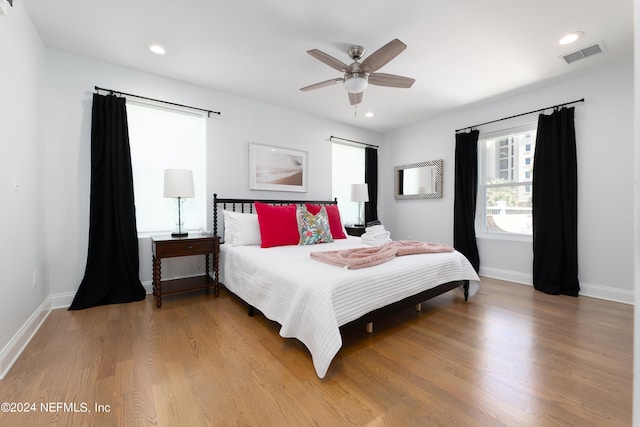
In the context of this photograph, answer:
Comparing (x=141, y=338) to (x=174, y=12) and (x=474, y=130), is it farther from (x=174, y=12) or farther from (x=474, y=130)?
(x=474, y=130)

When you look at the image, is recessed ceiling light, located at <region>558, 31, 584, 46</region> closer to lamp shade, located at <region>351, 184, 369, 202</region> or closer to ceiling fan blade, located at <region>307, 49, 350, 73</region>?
ceiling fan blade, located at <region>307, 49, 350, 73</region>

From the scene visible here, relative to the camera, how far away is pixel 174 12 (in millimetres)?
2156

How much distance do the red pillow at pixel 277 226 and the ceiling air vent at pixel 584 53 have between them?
10.9 feet

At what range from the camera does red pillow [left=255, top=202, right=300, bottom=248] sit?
307 centimetres

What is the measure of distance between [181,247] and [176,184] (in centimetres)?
68

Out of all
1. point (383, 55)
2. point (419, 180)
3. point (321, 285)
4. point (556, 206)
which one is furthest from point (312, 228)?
point (556, 206)

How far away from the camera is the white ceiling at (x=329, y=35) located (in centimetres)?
209

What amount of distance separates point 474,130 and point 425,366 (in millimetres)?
3663

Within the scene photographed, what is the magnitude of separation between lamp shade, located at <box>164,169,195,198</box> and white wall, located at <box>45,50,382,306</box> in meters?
0.57

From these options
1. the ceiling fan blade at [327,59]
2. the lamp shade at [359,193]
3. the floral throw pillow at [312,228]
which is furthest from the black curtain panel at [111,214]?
the lamp shade at [359,193]

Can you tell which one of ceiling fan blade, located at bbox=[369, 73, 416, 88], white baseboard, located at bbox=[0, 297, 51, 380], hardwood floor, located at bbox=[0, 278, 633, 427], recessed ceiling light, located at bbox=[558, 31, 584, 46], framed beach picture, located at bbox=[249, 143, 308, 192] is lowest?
hardwood floor, located at bbox=[0, 278, 633, 427]

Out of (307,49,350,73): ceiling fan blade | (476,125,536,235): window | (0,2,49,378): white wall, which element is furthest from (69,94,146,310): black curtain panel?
(476,125,536,235): window

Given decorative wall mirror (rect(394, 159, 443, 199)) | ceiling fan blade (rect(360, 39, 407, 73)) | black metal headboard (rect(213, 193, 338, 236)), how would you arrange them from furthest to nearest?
decorative wall mirror (rect(394, 159, 443, 199)) < black metal headboard (rect(213, 193, 338, 236)) < ceiling fan blade (rect(360, 39, 407, 73))

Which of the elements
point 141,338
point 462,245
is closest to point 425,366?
point 141,338
